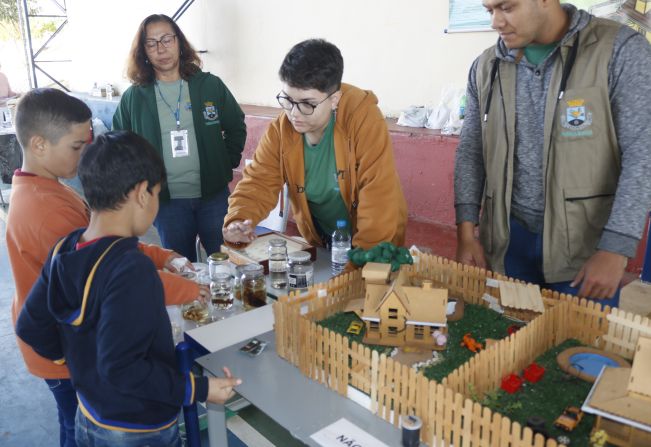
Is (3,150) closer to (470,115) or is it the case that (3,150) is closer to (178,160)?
(178,160)

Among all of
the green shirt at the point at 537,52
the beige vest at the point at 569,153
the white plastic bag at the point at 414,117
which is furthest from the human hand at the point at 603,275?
the white plastic bag at the point at 414,117

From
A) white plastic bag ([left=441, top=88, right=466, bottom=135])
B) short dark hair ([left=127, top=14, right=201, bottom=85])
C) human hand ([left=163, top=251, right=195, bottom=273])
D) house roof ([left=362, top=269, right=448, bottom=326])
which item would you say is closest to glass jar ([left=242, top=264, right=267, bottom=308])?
human hand ([left=163, top=251, right=195, bottom=273])

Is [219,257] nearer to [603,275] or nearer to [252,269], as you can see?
[252,269]

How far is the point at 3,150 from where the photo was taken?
550 centimetres

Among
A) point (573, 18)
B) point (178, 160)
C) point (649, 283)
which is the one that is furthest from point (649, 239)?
point (178, 160)

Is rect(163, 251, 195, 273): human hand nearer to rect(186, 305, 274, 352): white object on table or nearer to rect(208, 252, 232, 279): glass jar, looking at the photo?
rect(208, 252, 232, 279): glass jar

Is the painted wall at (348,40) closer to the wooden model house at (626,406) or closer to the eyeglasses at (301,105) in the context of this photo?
the eyeglasses at (301,105)

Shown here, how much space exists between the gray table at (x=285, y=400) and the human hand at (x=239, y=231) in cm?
63

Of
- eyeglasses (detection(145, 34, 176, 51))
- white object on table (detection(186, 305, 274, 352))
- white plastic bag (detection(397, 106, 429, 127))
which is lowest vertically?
white object on table (detection(186, 305, 274, 352))

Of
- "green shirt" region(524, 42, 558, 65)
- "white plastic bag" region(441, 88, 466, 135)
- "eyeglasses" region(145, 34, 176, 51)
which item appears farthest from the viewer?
"white plastic bag" region(441, 88, 466, 135)

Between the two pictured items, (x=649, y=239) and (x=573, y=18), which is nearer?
(x=573, y=18)

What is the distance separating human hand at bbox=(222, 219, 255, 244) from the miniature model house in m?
0.81

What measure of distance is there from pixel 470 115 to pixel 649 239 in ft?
4.56

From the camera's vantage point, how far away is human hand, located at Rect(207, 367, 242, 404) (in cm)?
128
